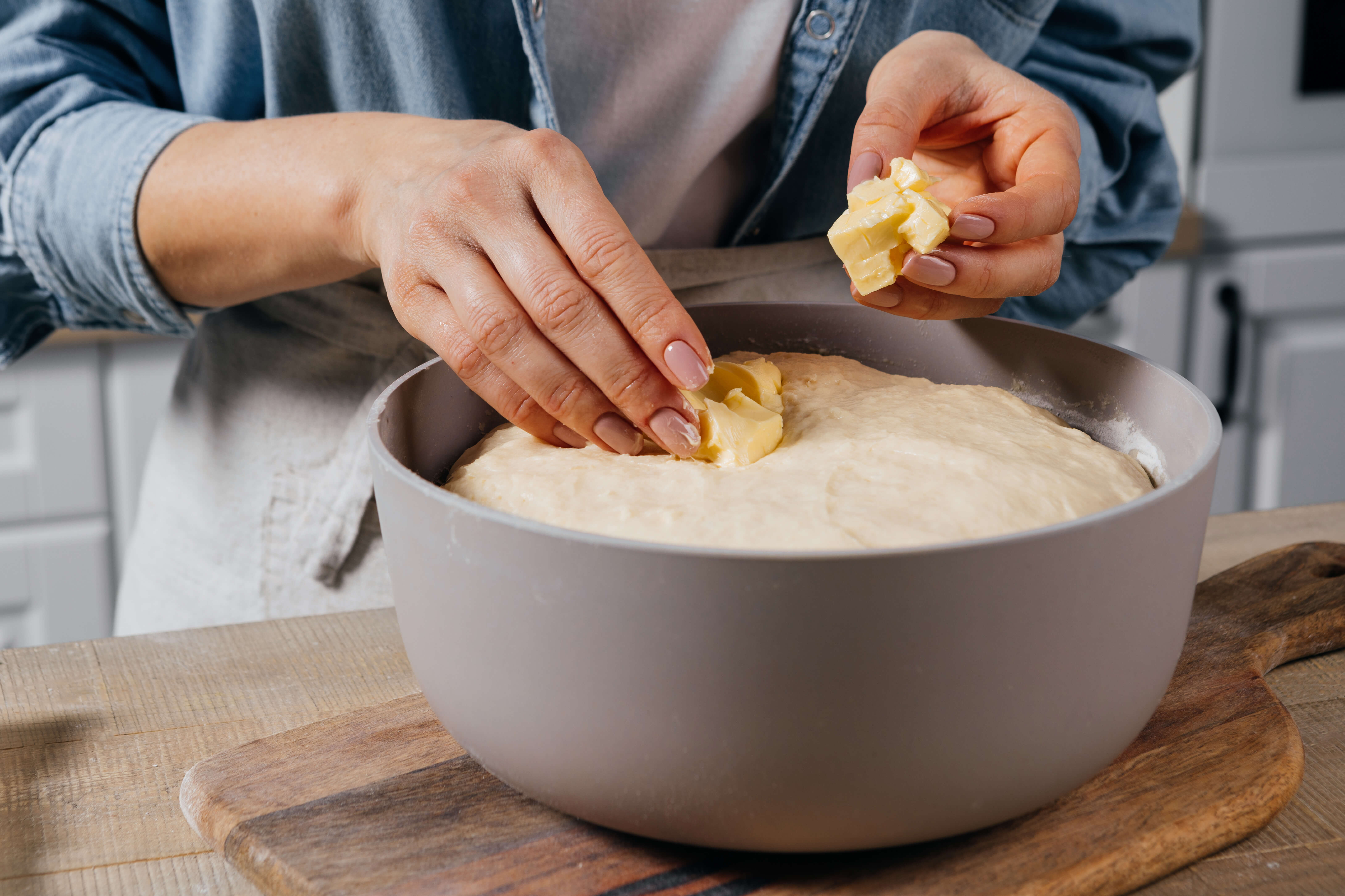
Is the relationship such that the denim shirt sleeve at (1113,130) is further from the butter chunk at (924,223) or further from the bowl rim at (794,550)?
the bowl rim at (794,550)

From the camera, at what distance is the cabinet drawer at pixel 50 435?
4.79 ft

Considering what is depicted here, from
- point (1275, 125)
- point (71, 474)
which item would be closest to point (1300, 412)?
point (1275, 125)

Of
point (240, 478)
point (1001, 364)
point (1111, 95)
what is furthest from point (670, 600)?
point (1111, 95)

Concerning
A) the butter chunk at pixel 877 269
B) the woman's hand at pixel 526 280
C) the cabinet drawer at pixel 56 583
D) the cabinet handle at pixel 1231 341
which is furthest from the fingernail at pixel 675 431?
the cabinet handle at pixel 1231 341

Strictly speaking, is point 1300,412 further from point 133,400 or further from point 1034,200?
point 133,400

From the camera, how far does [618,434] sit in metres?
0.61

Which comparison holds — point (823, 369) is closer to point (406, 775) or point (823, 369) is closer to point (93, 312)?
point (406, 775)

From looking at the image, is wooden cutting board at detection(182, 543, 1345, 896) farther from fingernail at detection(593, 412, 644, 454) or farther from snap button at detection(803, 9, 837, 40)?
snap button at detection(803, 9, 837, 40)

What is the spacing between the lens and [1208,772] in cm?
55

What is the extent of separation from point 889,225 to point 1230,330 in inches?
57.9

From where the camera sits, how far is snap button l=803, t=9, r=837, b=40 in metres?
0.87

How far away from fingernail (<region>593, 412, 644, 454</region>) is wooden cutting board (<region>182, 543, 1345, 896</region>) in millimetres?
184

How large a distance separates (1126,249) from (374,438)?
0.85 m

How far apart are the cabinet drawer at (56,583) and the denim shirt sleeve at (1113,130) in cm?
126
